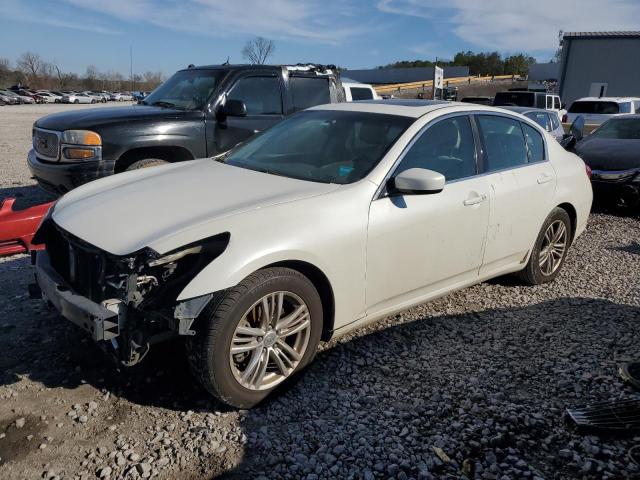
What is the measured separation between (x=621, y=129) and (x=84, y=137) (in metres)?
8.93

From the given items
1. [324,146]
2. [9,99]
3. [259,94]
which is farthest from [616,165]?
[9,99]

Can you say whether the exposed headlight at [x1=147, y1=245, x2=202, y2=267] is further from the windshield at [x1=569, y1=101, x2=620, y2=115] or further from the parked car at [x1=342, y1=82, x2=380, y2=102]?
the windshield at [x1=569, y1=101, x2=620, y2=115]

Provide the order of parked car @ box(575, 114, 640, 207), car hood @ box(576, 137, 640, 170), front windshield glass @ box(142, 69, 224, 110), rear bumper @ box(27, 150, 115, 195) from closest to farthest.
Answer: rear bumper @ box(27, 150, 115, 195), front windshield glass @ box(142, 69, 224, 110), parked car @ box(575, 114, 640, 207), car hood @ box(576, 137, 640, 170)

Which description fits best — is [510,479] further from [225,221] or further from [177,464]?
[225,221]

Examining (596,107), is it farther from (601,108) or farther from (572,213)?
(572,213)

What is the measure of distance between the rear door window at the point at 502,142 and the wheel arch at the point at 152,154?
3575mm

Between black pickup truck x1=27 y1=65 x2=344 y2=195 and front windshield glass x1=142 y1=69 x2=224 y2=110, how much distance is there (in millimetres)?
14

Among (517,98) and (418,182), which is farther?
(517,98)

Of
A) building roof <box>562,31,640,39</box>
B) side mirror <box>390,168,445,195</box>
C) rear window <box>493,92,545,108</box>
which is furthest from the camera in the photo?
building roof <box>562,31,640,39</box>

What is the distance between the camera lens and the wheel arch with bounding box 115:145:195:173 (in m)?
5.99

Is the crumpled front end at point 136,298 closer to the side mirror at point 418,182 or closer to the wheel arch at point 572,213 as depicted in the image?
the side mirror at point 418,182

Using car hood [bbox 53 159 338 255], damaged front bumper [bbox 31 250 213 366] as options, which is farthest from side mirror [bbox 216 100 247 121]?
damaged front bumper [bbox 31 250 213 366]

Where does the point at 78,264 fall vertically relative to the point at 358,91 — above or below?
below

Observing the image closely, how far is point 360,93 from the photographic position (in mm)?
10219
